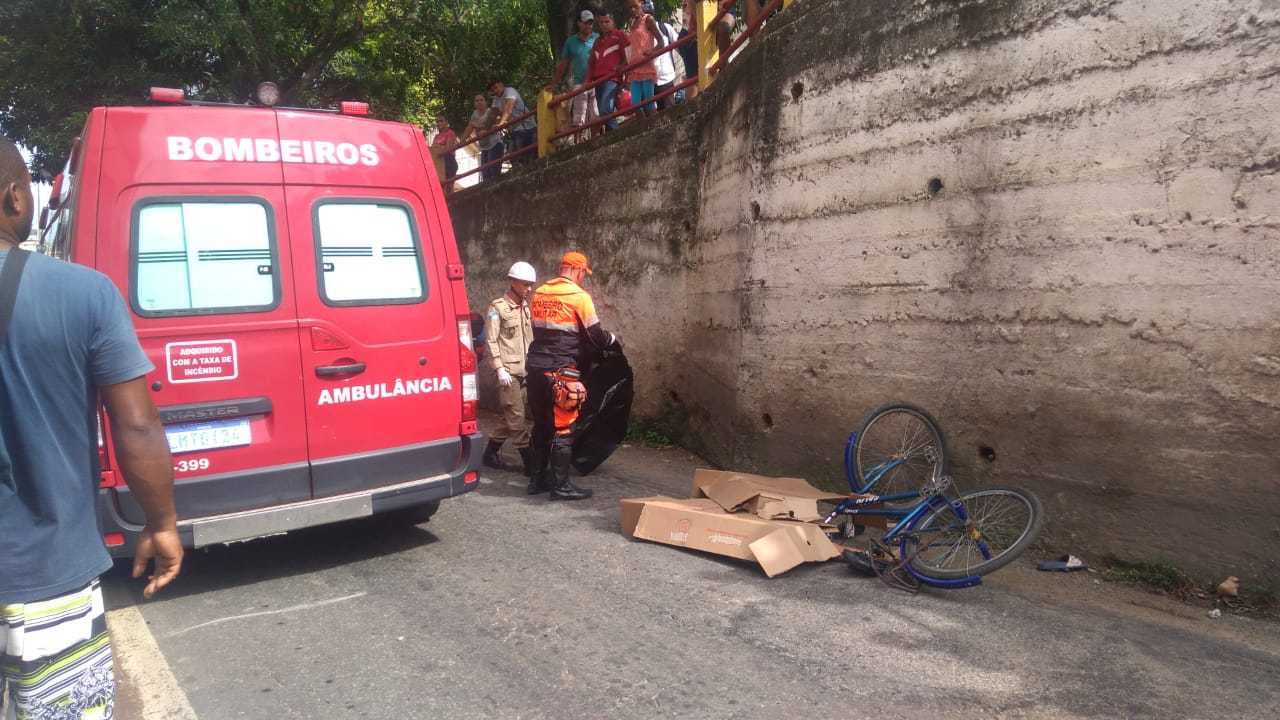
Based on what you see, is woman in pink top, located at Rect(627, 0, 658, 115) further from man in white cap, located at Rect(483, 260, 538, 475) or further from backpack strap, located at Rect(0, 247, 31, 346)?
backpack strap, located at Rect(0, 247, 31, 346)

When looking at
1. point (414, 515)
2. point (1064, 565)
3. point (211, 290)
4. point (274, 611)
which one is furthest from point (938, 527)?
point (211, 290)

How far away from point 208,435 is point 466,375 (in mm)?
1342

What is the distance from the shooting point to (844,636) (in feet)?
12.0

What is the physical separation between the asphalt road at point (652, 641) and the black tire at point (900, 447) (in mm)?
696

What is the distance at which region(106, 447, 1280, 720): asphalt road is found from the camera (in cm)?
311

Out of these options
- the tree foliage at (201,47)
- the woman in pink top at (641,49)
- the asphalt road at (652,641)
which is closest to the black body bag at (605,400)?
the asphalt road at (652,641)

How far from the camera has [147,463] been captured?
211cm

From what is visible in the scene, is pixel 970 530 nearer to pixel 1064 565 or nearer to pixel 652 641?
pixel 1064 565

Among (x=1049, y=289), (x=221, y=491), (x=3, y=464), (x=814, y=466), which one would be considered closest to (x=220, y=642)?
(x=221, y=491)

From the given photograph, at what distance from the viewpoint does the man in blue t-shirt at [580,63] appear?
9977 mm

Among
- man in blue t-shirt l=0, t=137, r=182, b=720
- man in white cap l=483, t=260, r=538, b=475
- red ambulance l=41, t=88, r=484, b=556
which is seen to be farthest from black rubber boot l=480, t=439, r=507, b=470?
man in blue t-shirt l=0, t=137, r=182, b=720

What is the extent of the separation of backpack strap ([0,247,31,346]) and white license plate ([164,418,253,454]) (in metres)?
2.25

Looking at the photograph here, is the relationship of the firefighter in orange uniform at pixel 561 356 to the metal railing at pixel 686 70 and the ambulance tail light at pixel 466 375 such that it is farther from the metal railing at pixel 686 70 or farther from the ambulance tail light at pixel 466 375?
the metal railing at pixel 686 70

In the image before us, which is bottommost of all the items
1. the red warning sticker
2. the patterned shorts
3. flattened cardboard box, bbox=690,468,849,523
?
flattened cardboard box, bbox=690,468,849,523
